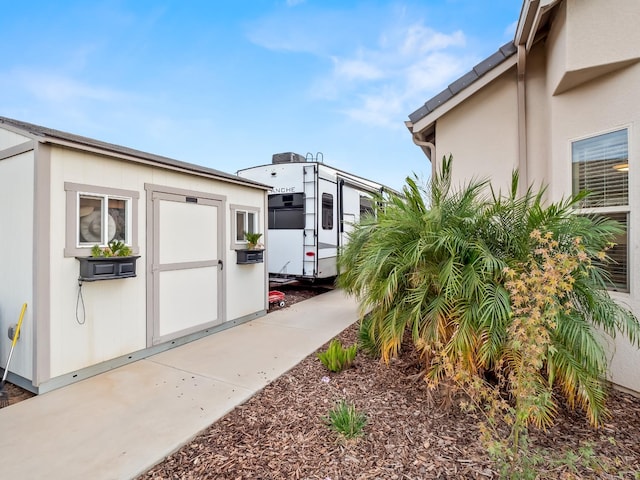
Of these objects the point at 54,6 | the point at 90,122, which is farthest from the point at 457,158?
Answer: the point at 90,122

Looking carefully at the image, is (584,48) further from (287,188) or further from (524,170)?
(287,188)

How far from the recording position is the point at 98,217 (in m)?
3.93

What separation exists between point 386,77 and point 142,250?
35.3 feet

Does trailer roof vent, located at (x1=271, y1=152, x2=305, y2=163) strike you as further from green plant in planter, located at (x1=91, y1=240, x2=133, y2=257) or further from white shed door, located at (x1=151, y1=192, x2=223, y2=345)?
green plant in planter, located at (x1=91, y1=240, x2=133, y2=257)

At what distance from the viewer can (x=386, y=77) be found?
1191 cm

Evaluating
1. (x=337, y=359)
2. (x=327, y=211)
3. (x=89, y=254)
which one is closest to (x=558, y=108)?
(x=337, y=359)

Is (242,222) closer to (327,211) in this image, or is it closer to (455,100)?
(327,211)

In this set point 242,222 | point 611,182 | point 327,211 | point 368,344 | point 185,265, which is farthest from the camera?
point 327,211

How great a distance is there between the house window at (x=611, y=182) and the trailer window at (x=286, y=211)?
5820mm

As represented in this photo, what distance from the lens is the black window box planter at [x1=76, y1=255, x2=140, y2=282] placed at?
3619 mm

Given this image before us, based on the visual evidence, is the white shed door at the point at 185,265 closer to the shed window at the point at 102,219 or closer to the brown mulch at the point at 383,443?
the shed window at the point at 102,219

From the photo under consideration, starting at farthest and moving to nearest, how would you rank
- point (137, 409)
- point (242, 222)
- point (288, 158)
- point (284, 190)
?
point (288, 158), point (284, 190), point (242, 222), point (137, 409)

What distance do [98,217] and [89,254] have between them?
0.47 metres

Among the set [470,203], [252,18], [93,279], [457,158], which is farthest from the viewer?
[252,18]
